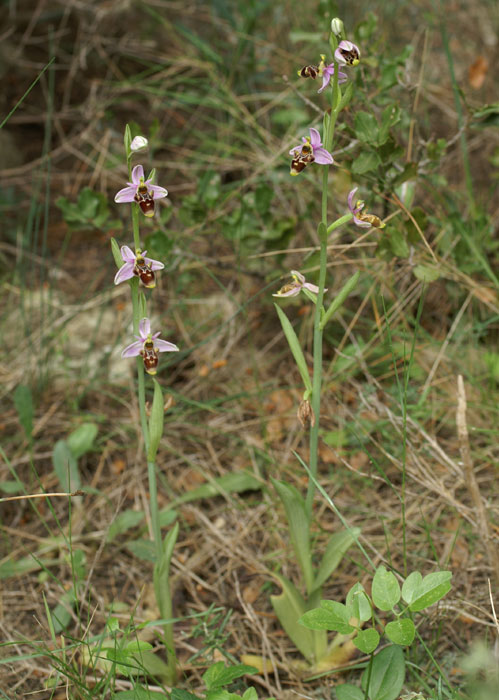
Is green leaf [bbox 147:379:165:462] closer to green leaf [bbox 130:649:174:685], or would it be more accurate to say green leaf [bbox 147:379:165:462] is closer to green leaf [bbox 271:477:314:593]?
green leaf [bbox 271:477:314:593]

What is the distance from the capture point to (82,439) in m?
2.45

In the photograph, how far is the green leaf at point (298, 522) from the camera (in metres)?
1.72

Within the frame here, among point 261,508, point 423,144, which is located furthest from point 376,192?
point 261,508

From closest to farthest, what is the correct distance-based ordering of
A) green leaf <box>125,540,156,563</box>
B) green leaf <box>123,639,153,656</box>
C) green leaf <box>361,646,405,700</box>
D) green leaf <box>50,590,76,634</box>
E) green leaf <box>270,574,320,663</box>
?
1. green leaf <box>361,646,405,700</box>
2. green leaf <box>123,639,153,656</box>
3. green leaf <box>270,574,320,663</box>
4. green leaf <box>50,590,76,634</box>
5. green leaf <box>125,540,156,563</box>

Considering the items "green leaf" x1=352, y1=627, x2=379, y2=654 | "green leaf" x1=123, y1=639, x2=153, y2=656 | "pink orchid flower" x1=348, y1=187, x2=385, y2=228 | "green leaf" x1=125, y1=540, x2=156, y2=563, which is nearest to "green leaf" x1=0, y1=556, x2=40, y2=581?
"green leaf" x1=125, y1=540, x2=156, y2=563

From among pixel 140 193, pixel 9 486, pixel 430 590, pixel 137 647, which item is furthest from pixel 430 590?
pixel 9 486

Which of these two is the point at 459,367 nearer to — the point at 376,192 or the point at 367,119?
the point at 376,192

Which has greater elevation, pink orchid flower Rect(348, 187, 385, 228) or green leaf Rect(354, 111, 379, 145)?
green leaf Rect(354, 111, 379, 145)

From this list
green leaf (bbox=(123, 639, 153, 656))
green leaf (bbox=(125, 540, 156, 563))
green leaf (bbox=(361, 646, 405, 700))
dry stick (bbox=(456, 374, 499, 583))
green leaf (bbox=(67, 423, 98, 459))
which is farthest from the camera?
green leaf (bbox=(67, 423, 98, 459))

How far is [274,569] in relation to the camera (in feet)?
7.04

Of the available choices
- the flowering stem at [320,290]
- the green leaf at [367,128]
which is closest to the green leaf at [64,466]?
the flowering stem at [320,290]

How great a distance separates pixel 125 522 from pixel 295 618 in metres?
0.69

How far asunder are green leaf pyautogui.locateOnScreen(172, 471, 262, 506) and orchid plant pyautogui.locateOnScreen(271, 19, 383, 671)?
50 centimetres

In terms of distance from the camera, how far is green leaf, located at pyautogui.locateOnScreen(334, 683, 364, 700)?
1472 mm
